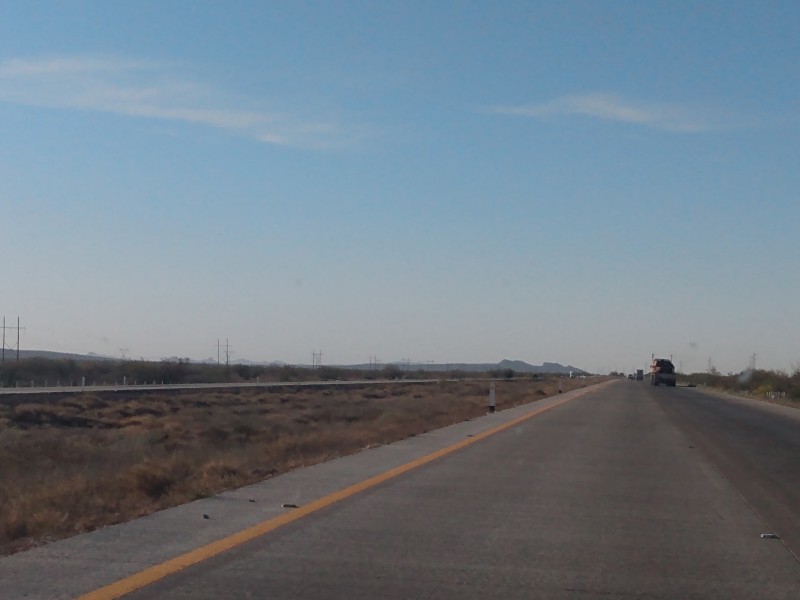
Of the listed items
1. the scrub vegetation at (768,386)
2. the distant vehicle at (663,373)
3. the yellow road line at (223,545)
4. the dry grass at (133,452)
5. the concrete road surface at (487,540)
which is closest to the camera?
the yellow road line at (223,545)

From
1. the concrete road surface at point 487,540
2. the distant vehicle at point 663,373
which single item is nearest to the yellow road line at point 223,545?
the concrete road surface at point 487,540

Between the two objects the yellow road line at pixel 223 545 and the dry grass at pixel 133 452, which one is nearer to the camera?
the yellow road line at pixel 223 545

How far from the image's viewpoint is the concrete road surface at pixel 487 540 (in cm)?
791

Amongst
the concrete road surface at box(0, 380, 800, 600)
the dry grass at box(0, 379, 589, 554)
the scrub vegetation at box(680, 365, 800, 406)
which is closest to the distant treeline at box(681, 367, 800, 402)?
the scrub vegetation at box(680, 365, 800, 406)

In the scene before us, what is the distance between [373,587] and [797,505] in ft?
26.1

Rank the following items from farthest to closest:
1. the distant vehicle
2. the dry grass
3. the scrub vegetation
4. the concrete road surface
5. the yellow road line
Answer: the distant vehicle
the scrub vegetation
the dry grass
the concrete road surface
the yellow road line

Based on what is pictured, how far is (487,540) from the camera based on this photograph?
9.91 meters

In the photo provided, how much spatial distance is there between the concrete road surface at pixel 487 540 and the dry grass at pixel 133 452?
0.97 m

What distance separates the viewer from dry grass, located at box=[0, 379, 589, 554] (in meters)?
11.7

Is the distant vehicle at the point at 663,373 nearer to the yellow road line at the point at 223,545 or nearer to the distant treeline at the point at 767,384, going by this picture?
the distant treeline at the point at 767,384

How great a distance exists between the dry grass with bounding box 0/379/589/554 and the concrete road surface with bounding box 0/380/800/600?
968mm

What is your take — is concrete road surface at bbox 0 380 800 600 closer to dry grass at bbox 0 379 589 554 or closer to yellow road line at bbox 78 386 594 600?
yellow road line at bbox 78 386 594 600

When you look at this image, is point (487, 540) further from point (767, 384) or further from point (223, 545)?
point (767, 384)

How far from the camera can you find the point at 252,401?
194ft
